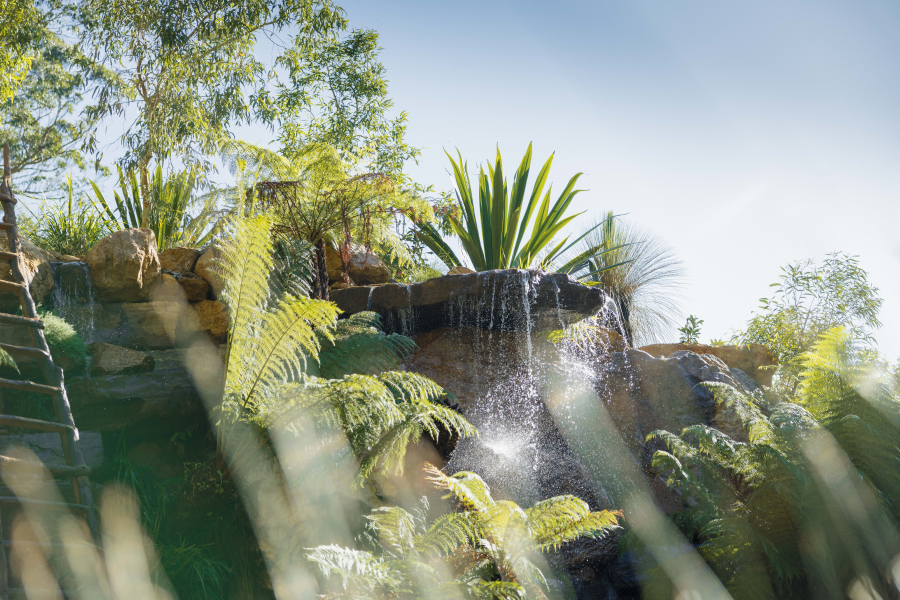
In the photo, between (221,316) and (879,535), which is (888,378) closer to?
(879,535)

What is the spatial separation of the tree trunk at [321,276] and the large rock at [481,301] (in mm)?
140

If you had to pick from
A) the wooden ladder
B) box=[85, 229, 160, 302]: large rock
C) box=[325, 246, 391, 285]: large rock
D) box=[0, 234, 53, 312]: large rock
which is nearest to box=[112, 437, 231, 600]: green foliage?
the wooden ladder

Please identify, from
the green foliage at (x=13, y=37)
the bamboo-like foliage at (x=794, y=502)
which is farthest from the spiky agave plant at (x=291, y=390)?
the green foliage at (x=13, y=37)

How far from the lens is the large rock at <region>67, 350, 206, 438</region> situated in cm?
328

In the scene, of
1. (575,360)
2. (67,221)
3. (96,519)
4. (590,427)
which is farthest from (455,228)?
(96,519)

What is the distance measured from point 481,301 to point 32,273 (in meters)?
3.16

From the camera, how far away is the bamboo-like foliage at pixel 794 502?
2.69m

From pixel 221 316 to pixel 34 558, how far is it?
97.9 inches

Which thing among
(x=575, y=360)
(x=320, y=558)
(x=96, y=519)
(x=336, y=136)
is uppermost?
(x=336, y=136)

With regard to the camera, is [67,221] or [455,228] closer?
[67,221]

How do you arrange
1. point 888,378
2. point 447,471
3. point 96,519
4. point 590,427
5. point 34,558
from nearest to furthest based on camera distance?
point 34,558, point 96,519, point 888,378, point 447,471, point 590,427

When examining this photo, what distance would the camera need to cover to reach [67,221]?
5.31 metres

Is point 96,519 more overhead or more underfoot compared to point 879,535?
more overhead

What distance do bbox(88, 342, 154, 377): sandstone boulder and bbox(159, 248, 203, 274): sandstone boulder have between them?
1.13 m
